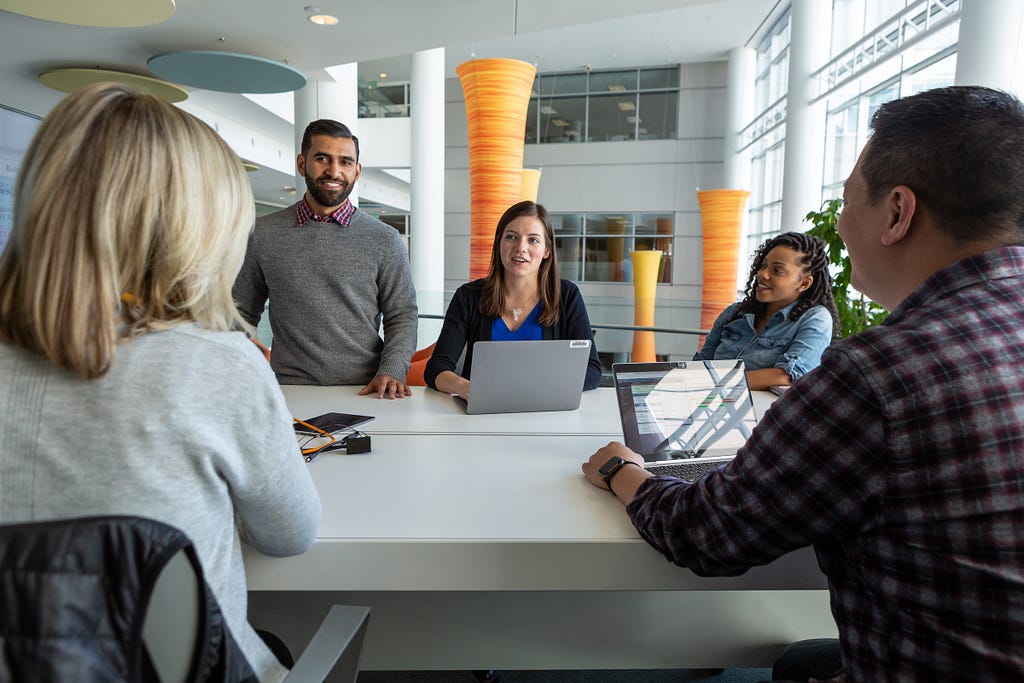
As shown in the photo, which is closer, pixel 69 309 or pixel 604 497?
pixel 69 309

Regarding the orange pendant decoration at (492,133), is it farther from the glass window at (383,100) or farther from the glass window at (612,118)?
the glass window at (612,118)

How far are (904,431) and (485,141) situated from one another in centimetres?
572

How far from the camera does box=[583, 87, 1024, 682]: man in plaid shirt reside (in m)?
0.85

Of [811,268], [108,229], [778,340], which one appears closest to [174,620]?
[108,229]

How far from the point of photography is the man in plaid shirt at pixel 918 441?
0.85 m

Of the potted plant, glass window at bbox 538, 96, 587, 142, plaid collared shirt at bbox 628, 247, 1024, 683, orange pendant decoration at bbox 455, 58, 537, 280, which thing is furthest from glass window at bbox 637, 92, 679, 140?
plaid collared shirt at bbox 628, 247, 1024, 683

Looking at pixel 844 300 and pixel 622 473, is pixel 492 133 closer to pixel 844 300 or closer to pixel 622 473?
pixel 844 300

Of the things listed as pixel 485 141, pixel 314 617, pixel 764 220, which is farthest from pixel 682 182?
pixel 314 617

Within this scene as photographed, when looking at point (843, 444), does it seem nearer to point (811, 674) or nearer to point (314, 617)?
point (811, 674)

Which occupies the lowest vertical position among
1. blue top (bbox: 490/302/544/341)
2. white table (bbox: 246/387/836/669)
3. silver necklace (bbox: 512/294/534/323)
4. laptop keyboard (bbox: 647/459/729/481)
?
white table (bbox: 246/387/836/669)

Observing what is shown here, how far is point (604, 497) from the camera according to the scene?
4.54ft

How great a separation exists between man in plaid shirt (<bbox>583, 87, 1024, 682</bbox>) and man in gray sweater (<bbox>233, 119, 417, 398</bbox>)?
5.96 feet

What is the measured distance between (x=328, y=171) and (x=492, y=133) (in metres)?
3.70

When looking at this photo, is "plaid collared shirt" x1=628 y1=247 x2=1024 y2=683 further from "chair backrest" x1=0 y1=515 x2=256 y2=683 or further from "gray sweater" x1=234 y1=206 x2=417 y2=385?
"gray sweater" x1=234 y1=206 x2=417 y2=385
